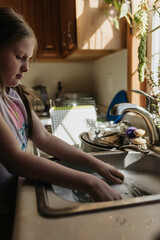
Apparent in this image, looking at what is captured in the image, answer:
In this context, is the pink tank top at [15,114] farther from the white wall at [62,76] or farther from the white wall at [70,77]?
the white wall at [62,76]

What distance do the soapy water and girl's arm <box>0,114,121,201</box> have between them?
122mm

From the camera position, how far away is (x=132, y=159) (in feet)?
2.44

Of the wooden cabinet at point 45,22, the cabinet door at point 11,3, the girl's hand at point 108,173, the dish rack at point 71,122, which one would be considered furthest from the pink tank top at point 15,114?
the cabinet door at point 11,3

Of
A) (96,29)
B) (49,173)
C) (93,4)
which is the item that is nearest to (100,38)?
(96,29)

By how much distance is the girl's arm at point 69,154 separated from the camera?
0.62 m

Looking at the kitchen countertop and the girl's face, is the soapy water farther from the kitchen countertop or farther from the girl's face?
the girl's face

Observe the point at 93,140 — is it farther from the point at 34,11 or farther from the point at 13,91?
the point at 34,11

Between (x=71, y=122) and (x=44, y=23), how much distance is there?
1291mm

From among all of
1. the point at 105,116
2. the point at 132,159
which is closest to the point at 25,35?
the point at 132,159

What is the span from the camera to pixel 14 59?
599 mm

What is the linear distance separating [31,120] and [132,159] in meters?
0.40

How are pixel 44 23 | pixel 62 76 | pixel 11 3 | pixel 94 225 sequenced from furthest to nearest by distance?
pixel 62 76 → pixel 44 23 → pixel 11 3 → pixel 94 225

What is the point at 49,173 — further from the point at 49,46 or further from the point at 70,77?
the point at 70,77

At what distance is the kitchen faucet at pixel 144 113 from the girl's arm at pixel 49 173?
332mm
